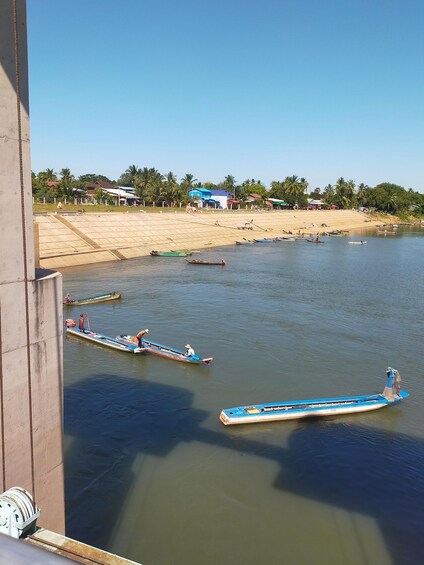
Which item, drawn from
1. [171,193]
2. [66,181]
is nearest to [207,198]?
[171,193]

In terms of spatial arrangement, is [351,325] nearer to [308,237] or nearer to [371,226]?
[308,237]

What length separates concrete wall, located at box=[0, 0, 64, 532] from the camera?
28.6 ft

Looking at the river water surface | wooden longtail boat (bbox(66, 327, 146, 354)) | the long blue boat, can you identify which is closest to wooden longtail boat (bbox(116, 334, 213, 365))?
wooden longtail boat (bbox(66, 327, 146, 354))

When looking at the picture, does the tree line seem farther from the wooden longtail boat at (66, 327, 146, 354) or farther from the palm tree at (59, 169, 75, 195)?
the wooden longtail boat at (66, 327, 146, 354)

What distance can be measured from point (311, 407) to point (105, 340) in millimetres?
13376

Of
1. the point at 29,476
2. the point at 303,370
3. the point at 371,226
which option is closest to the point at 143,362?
the point at 303,370

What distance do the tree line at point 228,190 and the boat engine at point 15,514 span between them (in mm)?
91312

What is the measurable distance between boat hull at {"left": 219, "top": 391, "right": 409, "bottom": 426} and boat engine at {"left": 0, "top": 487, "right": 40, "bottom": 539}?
12.0 meters

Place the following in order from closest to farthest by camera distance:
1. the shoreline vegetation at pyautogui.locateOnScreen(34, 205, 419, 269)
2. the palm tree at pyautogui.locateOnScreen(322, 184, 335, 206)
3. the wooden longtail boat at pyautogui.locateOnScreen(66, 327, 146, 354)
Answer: the wooden longtail boat at pyautogui.locateOnScreen(66, 327, 146, 354) → the shoreline vegetation at pyautogui.locateOnScreen(34, 205, 419, 269) → the palm tree at pyautogui.locateOnScreen(322, 184, 335, 206)

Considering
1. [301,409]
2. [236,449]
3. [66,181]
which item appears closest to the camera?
[236,449]

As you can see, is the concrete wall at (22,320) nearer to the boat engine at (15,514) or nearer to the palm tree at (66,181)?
the boat engine at (15,514)

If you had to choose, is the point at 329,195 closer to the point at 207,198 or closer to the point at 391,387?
the point at 207,198

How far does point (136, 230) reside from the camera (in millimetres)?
75500

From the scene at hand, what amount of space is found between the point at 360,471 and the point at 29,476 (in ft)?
36.6
